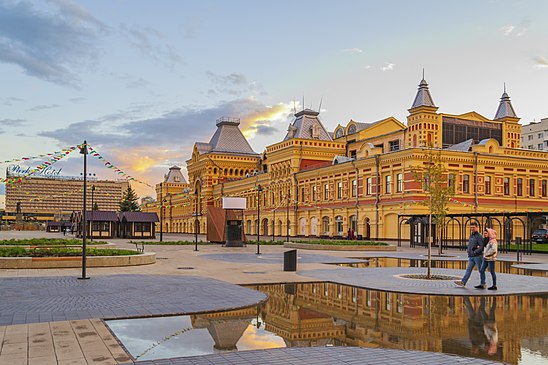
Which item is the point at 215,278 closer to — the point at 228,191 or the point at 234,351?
the point at 234,351

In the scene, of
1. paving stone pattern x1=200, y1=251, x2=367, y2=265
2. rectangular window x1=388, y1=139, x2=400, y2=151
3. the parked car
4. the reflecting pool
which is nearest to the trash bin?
paving stone pattern x1=200, y1=251, x2=367, y2=265

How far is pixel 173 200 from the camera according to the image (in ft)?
392

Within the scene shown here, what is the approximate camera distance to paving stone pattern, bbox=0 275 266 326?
38.7 feet

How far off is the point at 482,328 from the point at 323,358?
14.1 ft

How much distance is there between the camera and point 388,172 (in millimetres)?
56594

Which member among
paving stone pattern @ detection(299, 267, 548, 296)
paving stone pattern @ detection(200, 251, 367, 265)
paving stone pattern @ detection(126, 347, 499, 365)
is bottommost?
paving stone pattern @ detection(200, 251, 367, 265)

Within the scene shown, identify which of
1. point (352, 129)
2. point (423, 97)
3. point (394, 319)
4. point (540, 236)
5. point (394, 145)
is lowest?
point (540, 236)

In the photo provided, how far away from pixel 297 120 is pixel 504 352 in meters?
75.0

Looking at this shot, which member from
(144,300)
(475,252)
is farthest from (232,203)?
(144,300)

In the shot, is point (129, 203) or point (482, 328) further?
point (129, 203)

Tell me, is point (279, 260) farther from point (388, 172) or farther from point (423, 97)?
point (423, 97)

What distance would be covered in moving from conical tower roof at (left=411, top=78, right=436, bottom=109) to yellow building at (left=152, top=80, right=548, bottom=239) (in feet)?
0.34

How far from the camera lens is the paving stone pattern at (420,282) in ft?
54.6

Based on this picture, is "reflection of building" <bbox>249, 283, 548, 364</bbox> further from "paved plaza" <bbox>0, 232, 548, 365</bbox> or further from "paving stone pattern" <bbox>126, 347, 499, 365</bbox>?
"paved plaza" <bbox>0, 232, 548, 365</bbox>
